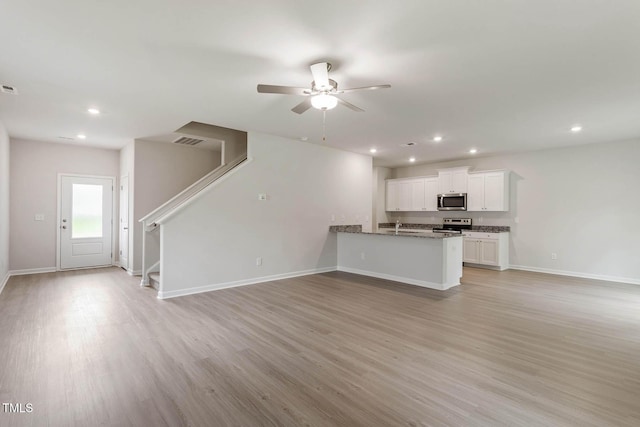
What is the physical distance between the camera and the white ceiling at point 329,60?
87.9 inches

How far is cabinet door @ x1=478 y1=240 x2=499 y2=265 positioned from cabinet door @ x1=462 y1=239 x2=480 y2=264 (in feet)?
0.31

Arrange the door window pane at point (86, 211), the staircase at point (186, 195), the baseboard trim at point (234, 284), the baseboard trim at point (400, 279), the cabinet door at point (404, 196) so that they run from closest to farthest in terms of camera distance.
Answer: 1. the baseboard trim at point (234, 284)
2. the baseboard trim at point (400, 279)
3. the staircase at point (186, 195)
4. the door window pane at point (86, 211)
5. the cabinet door at point (404, 196)

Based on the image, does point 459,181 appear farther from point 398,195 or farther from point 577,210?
point 577,210

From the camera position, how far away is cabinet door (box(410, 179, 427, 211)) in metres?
8.75

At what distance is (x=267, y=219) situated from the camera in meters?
5.86

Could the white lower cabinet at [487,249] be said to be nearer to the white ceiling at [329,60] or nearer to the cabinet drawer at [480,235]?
the cabinet drawer at [480,235]

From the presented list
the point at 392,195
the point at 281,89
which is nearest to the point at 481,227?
the point at 392,195

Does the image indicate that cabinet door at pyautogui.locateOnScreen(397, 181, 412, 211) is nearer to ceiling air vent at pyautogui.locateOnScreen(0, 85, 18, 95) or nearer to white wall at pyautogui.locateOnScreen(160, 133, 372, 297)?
white wall at pyautogui.locateOnScreen(160, 133, 372, 297)

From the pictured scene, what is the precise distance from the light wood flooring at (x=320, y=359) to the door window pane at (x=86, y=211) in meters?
2.12

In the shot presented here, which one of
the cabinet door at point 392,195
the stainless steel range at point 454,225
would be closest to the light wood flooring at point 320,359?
the stainless steel range at point 454,225

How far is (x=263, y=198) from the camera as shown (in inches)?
228

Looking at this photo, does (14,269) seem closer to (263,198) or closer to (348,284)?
(263,198)

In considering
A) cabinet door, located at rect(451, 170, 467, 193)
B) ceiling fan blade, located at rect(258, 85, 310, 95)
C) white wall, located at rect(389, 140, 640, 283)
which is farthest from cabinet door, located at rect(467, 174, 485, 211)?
ceiling fan blade, located at rect(258, 85, 310, 95)

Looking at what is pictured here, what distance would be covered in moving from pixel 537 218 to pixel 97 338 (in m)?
8.11
